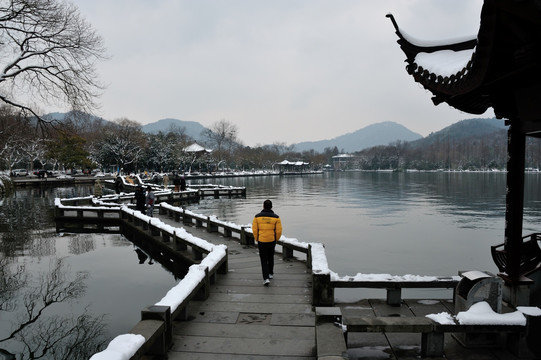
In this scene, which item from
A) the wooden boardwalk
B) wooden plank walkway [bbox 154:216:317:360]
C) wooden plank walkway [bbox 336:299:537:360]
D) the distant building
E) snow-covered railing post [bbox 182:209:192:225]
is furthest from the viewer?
the distant building

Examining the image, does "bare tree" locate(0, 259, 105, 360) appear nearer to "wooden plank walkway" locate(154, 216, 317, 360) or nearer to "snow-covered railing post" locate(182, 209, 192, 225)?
"wooden plank walkway" locate(154, 216, 317, 360)

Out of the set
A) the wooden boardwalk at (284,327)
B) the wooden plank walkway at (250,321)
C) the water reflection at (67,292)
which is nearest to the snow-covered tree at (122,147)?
the water reflection at (67,292)

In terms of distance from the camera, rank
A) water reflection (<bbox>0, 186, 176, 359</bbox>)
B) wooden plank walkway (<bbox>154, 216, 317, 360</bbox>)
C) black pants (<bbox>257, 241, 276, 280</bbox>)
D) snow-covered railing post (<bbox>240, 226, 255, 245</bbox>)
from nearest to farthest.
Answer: wooden plank walkway (<bbox>154, 216, 317, 360</bbox>) → black pants (<bbox>257, 241, 276, 280</bbox>) → water reflection (<bbox>0, 186, 176, 359</bbox>) → snow-covered railing post (<bbox>240, 226, 255, 245</bbox>)

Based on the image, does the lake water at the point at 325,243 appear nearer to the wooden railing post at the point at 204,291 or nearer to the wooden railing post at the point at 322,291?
the wooden railing post at the point at 322,291

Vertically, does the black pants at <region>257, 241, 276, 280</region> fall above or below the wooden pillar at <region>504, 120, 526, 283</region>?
below

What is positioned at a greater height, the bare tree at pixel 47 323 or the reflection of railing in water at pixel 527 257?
the reflection of railing in water at pixel 527 257

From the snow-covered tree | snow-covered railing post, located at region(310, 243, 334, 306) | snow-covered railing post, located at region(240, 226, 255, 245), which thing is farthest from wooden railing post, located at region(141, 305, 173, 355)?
the snow-covered tree

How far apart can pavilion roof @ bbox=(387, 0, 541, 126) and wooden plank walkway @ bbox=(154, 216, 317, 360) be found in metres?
4.36

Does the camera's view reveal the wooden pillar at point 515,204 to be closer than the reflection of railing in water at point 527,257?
Yes

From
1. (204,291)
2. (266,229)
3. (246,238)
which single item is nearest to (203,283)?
(204,291)

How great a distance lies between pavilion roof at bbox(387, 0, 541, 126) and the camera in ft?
12.1

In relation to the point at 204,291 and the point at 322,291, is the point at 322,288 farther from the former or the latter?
the point at 204,291

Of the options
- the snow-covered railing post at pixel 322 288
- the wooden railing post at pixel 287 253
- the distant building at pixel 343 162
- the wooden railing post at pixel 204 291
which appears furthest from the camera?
the distant building at pixel 343 162

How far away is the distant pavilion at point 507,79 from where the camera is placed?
3770 millimetres
